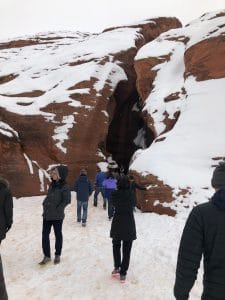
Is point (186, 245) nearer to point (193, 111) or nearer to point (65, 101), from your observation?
point (193, 111)

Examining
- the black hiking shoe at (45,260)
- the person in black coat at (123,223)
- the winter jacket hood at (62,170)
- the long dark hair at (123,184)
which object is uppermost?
the long dark hair at (123,184)

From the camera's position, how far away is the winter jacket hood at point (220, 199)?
12.5ft

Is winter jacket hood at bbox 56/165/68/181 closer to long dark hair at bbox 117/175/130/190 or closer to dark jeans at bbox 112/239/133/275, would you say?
long dark hair at bbox 117/175/130/190

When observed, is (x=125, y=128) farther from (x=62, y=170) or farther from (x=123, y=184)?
(x=123, y=184)

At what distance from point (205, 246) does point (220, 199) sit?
47cm

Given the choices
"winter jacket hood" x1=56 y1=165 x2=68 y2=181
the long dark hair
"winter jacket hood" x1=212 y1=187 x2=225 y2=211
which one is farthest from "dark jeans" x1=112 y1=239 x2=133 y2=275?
"winter jacket hood" x1=212 y1=187 x2=225 y2=211

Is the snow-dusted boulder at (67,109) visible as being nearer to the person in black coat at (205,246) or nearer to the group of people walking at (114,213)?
the group of people walking at (114,213)

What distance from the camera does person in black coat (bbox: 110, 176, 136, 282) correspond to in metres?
7.62

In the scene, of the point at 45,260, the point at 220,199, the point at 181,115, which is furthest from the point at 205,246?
the point at 181,115

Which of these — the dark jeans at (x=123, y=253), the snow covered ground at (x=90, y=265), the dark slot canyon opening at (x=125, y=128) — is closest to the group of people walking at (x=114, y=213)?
the dark jeans at (x=123, y=253)

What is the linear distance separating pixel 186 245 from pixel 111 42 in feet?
94.4

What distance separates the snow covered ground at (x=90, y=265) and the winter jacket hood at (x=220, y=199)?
153 inches

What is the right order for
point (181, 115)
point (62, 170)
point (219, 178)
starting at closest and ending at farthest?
point (219, 178) < point (62, 170) < point (181, 115)

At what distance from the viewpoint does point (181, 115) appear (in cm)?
2014
